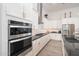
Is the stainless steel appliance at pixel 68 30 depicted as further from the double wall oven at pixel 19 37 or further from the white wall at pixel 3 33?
the white wall at pixel 3 33

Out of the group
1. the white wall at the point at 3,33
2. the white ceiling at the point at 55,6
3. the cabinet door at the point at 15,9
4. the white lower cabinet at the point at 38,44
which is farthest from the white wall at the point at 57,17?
the white wall at the point at 3,33

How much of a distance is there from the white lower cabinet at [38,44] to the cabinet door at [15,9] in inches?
19.5

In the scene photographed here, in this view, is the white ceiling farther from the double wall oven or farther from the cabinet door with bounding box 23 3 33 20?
the double wall oven

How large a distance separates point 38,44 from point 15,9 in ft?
2.12

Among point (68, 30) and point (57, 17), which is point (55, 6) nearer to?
point (57, 17)

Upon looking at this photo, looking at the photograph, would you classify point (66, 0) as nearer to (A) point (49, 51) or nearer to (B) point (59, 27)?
(B) point (59, 27)

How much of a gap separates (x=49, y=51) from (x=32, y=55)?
271mm

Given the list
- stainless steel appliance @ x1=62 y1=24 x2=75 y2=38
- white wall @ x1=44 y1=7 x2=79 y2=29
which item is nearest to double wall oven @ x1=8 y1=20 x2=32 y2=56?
white wall @ x1=44 y1=7 x2=79 y2=29

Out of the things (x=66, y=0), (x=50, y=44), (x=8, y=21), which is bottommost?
(x=50, y=44)

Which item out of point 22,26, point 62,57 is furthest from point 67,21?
point 22,26

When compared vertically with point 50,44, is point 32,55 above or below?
below

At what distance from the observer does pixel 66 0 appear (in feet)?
5.06

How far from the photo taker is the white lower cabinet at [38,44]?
1586mm

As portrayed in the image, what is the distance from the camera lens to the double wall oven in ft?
4.28
